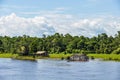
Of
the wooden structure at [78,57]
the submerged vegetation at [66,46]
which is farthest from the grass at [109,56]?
the wooden structure at [78,57]

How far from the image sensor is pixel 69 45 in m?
95.0

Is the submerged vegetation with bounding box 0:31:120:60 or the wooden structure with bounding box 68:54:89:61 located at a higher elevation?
the submerged vegetation with bounding box 0:31:120:60

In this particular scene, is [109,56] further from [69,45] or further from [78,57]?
[69,45]

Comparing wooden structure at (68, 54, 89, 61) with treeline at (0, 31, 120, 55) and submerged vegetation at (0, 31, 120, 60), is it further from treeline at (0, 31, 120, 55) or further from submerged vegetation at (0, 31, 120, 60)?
treeline at (0, 31, 120, 55)

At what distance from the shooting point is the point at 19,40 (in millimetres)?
110625

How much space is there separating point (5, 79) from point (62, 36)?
70.0m

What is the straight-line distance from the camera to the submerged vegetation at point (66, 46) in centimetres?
8806

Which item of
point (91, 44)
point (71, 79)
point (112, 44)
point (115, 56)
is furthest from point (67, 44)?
point (71, 79)

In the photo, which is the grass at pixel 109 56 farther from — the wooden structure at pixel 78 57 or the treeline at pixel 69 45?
the wooden structure at pixel 78 57

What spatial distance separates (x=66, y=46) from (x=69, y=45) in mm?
1967

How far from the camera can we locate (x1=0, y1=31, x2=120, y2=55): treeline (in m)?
90.7

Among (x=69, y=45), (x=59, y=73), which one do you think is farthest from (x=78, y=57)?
(x=59, y=73)

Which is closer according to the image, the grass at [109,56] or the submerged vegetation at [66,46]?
the grass at [109,56]

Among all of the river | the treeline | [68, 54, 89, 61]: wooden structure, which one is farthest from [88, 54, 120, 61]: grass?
the river
